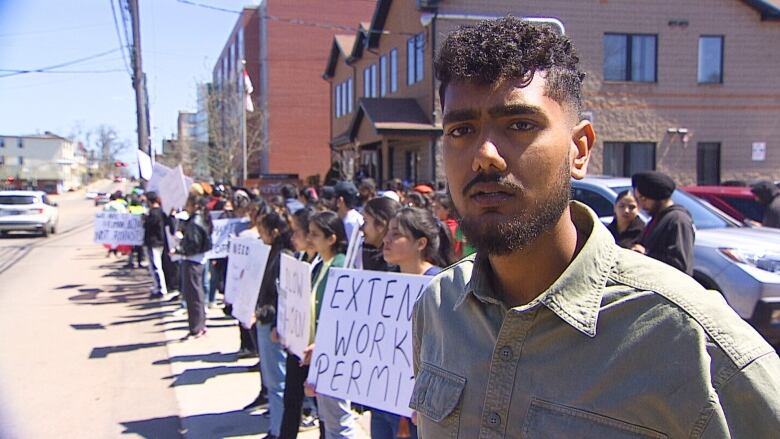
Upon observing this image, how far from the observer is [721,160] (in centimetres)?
2269

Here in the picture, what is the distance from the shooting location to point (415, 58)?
72.8 feet

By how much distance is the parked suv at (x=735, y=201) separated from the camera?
10836 mm

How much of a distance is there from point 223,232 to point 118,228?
474 cm

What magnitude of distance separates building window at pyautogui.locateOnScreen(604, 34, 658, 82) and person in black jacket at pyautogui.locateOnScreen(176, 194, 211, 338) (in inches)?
660

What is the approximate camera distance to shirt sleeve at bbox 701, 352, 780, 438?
1234 millimetres

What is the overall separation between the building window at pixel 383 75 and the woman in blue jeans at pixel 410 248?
22.2m

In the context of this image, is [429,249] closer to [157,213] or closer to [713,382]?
[713,382]

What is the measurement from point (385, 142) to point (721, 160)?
38.8 ft

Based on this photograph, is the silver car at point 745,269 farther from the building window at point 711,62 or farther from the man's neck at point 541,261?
the building window at point 711,62

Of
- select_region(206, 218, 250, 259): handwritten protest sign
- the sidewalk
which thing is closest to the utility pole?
select_region(206, 218, 250, 259): handwritten protest sign

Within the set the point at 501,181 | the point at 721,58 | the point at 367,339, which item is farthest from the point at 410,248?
the point at 721,58

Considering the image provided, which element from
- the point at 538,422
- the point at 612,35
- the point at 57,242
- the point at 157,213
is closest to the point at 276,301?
Result: the point at 538,422

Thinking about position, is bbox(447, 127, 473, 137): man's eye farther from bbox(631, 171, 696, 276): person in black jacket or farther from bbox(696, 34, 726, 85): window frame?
bbox(696, 34, 726, 85): window frame

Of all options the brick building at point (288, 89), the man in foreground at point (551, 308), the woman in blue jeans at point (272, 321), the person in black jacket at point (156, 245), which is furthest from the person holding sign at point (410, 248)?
the brick building at point (288, 89)
